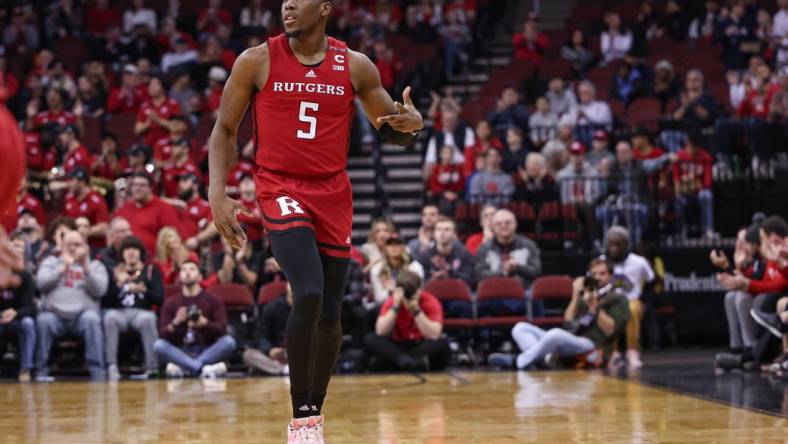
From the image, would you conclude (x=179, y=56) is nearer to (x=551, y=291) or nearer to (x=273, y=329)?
(x=273, y=329)

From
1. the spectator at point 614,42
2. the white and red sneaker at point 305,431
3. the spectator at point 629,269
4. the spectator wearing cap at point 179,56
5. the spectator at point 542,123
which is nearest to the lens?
the white and red sneaker at point 305,431

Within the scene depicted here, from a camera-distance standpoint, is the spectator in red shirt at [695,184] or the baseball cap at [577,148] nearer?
the spectator in red shirt at [695,184]

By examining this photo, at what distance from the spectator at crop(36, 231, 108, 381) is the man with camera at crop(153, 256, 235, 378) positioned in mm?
644

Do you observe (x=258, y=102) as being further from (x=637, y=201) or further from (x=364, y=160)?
(x=364, y=160)

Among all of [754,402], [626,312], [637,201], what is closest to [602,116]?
[637,201]

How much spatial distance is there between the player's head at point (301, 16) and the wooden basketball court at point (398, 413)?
2188mm

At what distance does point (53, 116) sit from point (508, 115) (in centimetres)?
599

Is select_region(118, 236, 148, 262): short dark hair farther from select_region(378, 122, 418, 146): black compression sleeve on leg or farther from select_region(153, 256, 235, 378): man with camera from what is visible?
select_region(378, 122, 418, 146): black compression sleeve on leg

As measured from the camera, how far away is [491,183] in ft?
49.3

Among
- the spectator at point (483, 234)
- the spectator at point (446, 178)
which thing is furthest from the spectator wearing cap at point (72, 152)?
the spectator at point (483, 234)

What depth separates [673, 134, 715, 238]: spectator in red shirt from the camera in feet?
48.7

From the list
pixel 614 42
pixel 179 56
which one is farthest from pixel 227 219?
pixel 614 42

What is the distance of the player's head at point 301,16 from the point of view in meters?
6.05

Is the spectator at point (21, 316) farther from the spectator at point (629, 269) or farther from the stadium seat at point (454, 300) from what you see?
the spectator at point (629, 269)
